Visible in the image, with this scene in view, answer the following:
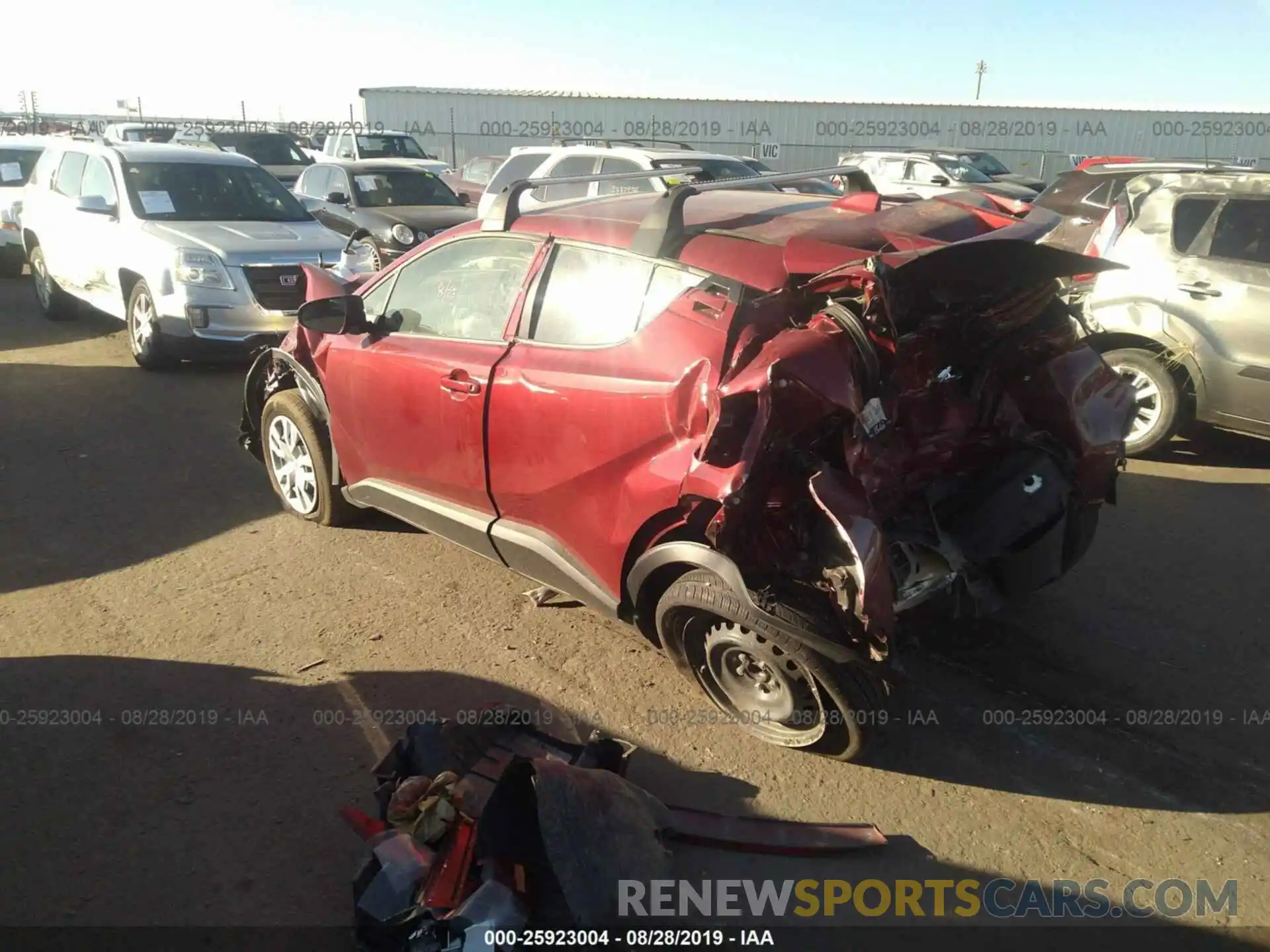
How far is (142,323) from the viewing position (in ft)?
27.7

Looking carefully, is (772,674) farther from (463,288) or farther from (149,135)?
(149,135)

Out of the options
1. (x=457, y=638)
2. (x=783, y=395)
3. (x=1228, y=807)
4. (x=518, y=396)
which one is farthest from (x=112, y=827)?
(x=1228, y=807)

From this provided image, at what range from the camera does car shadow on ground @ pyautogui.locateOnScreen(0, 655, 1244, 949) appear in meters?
2.78

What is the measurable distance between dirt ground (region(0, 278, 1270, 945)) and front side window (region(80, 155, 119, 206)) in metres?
4.47

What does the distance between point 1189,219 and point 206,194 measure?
27.5 ft

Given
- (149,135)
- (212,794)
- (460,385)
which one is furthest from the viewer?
(149,135)

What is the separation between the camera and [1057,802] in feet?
10.4

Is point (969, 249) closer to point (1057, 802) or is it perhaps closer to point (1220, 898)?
point (1057, 802)

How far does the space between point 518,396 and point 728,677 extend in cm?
135

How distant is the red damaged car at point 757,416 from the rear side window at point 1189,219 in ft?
9.57

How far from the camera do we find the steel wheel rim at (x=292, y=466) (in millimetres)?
5207

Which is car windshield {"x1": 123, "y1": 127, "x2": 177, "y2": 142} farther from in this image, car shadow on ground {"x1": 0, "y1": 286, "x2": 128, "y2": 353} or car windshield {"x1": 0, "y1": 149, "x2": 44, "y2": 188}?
car shadow on ground {"x1": 0, "y1": 286, "x2": 128, "y2": 353}

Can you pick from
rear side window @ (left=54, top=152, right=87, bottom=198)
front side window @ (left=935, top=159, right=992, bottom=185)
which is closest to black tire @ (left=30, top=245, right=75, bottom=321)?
rear side window @ (left=54, top=152, right=87, bottom=198)

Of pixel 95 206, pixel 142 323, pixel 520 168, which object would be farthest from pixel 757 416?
pixel 520 168
